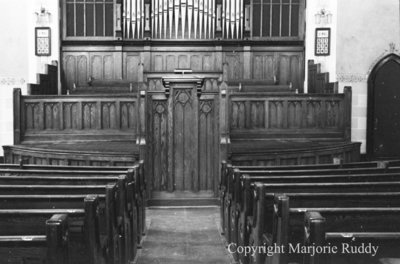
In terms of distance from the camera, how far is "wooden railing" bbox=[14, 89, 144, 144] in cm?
748

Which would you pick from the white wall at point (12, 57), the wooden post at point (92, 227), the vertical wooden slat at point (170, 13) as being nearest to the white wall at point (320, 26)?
the vertical wooden slat at point (170, 13)

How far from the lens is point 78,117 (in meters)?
7.60

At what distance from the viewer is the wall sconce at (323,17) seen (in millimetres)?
9336

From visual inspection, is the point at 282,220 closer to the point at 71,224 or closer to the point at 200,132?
the point at 71,224

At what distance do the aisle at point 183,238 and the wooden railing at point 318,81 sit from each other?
3.67m

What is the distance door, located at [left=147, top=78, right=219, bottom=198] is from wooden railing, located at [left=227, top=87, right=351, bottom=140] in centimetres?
158

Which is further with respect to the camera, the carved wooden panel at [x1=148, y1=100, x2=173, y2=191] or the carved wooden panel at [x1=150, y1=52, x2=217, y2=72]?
the carved wooden panel at [x1=150, y1=52, x2=217, y2=72]

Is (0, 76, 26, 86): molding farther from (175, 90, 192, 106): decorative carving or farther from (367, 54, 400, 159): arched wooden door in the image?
(367, 54, 400, 159): arched wooden door

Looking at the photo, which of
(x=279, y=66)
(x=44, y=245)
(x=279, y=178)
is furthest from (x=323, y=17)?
(x=44, y=245)

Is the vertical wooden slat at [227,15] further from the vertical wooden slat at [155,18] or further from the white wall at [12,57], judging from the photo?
the white wall at [12,57]

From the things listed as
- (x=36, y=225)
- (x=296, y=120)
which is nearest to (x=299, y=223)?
(x=36, y=225)

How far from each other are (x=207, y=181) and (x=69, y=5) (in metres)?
5.81

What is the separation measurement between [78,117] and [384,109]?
209 inches

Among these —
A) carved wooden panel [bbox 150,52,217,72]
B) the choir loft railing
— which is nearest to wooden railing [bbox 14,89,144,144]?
carved wooden panel [bbox 150,52,217,72]
